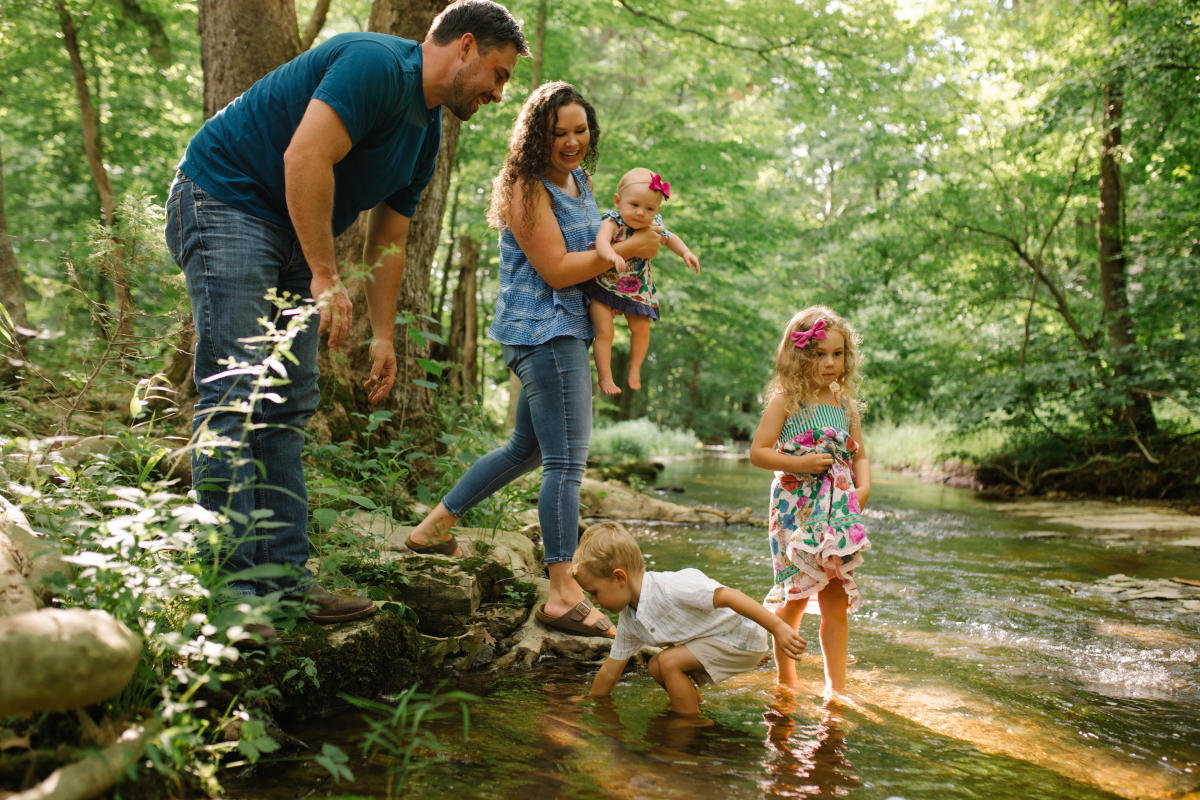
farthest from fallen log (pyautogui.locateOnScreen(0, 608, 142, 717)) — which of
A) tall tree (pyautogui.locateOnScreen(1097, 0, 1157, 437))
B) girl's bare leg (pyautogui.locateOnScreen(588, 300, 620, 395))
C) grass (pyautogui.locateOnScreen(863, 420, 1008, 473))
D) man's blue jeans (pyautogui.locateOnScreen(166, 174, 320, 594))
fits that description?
grass (pyautogui.locateOnScreen(863, 420, 1008, 473))

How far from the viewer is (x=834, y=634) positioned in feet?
9.88

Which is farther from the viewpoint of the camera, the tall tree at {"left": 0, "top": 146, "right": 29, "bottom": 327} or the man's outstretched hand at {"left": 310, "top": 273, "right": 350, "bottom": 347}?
the tall tree at {"left": 0, "top": 146, "right": 29, "bottom": 327}

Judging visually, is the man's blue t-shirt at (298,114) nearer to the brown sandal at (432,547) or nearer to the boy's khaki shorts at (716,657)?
the brown sandal at (432,547)

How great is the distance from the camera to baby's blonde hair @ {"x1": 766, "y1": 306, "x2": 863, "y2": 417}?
3.25 meters

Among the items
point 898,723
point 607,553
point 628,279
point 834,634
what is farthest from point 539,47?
point 898,723

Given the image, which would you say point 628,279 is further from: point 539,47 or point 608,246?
point 539,47

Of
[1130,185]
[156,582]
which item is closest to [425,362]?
[156,582]

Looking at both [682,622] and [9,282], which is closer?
[682,622]

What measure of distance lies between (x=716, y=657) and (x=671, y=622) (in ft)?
0.64

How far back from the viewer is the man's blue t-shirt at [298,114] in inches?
91.4

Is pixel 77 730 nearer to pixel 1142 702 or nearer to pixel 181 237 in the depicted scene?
pixel 181 237

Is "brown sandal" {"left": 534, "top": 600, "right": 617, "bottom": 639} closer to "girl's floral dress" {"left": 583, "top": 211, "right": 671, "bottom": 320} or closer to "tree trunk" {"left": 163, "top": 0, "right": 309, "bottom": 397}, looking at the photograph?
"girl's floral dress" {"left": 583, "top": 211, "right": 671, "bottom": 320}

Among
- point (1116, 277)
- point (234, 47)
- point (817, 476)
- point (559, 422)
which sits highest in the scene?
point (1116, 277)

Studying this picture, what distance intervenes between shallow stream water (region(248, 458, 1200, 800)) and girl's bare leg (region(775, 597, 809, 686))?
0.22ft
